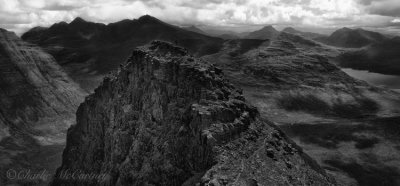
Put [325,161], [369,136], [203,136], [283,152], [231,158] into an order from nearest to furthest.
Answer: [231,158] < [203,136] < [283,152] < [325,161] < [369,136]

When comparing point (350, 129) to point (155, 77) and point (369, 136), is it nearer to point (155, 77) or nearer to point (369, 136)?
point (369, 136)

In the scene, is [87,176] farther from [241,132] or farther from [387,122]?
[387,122]

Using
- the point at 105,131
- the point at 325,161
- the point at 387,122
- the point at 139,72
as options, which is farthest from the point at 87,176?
the point at 387,122

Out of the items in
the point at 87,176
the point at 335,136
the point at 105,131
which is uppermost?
the point at 105,131

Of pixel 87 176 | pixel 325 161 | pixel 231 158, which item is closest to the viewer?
pixel 231 158

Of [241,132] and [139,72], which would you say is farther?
[139,72]

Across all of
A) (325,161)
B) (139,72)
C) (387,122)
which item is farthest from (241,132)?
(387,122)

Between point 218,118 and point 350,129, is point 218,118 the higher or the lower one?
the higher one
